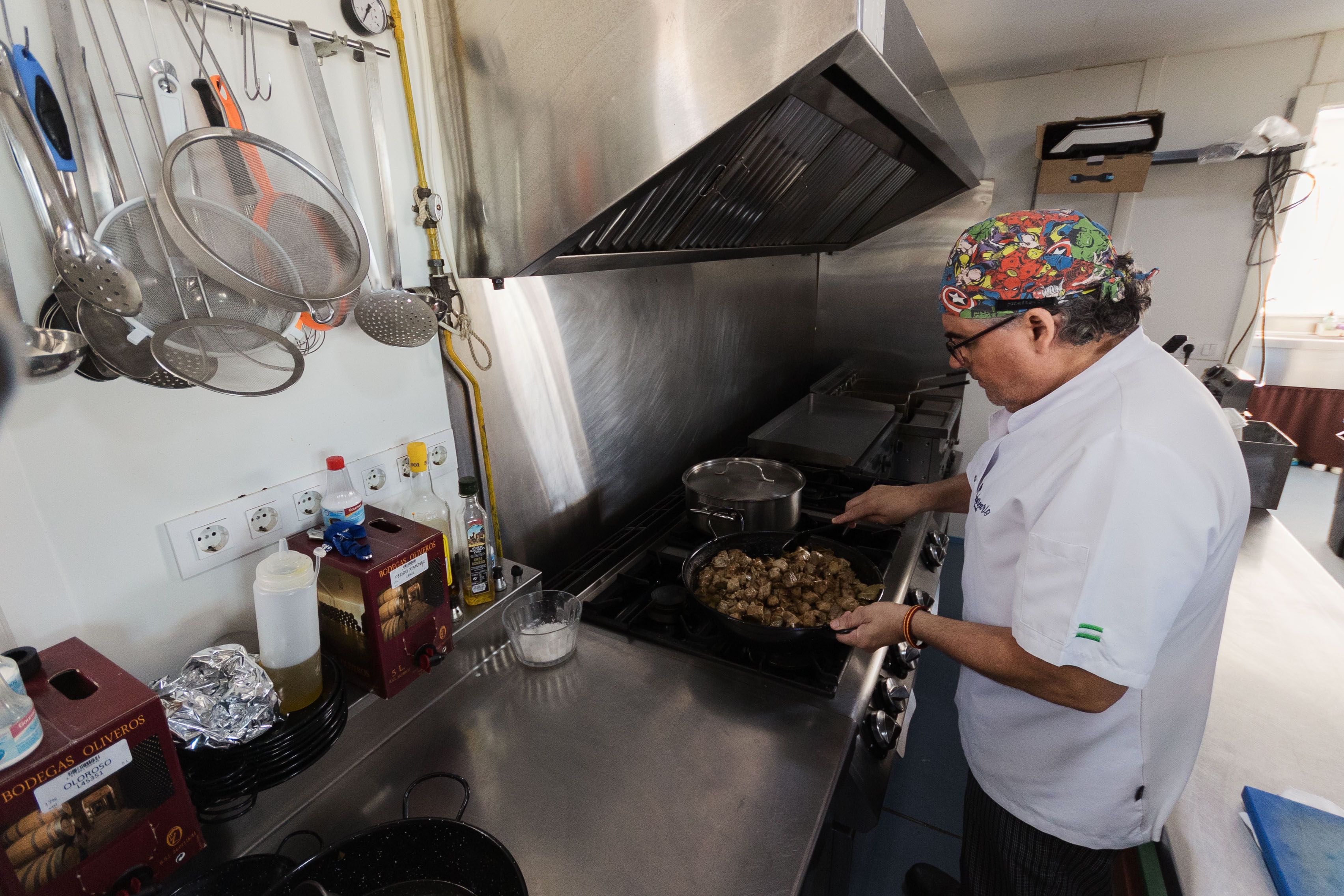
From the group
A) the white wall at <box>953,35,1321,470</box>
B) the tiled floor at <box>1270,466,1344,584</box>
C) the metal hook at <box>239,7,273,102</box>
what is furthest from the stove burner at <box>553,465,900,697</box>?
the tiled floor at <box>1270,466,1344,584</box>

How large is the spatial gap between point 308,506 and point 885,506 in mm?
1241

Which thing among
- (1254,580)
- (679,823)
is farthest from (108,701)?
(1254,580)

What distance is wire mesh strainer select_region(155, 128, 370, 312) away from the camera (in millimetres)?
709

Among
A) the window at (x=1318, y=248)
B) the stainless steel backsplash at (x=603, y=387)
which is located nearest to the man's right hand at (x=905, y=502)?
the stainless steel backsplash at (x=603, y=387)

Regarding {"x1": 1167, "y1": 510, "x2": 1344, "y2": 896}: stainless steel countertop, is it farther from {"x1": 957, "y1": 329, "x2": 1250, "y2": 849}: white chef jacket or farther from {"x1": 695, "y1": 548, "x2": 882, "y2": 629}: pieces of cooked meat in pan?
{"x1": 695, "y1": 548, "x2": 882, "y2": 629}: pieces of cooked meat in pan

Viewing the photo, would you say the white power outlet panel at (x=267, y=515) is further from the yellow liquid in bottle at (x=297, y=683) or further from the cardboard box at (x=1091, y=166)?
the cardboard box at (x=1091, y=166)

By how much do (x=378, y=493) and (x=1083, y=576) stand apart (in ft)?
3.65

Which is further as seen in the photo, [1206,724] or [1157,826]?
[1206,724]

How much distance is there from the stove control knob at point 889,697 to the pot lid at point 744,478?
21.2 inches

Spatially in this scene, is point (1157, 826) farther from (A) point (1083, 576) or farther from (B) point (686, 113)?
(B) point (686, 113)

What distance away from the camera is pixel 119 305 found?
2.17ft

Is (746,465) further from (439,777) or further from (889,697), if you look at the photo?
(439,777)

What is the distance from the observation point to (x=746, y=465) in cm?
186

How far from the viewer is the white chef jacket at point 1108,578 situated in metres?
0.80
